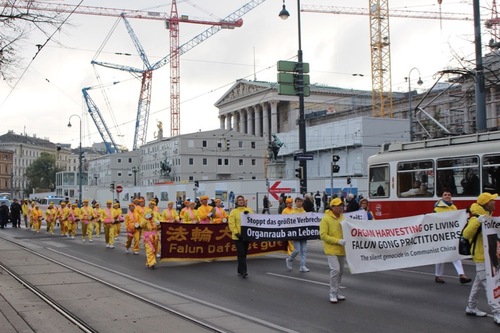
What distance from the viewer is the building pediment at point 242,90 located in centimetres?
12150

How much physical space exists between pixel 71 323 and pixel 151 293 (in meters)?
2.71

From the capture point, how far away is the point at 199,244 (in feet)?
52.3

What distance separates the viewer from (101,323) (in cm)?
830

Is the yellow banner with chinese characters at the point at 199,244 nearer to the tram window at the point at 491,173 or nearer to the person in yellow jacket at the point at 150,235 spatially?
the person in yellow jacket at the point at 150,235

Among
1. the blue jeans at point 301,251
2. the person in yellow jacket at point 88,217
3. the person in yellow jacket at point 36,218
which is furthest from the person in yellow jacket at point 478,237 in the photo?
the person in yellow jacket at point 36,218

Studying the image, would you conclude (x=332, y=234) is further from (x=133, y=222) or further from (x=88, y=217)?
(x=88, y=217)

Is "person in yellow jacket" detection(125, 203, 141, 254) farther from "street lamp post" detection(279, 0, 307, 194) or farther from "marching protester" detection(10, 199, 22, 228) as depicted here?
"marching protester" detection(10, 199, 22, 228)

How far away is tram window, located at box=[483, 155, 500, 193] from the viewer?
14938 mm

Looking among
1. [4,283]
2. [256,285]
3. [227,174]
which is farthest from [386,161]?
[227,174]

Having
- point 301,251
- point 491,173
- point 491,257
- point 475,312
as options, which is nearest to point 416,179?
point 491,173

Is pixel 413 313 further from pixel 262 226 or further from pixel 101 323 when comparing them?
pixel 262 226

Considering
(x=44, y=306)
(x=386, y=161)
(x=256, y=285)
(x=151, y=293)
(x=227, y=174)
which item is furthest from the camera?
(x=227, y=174)

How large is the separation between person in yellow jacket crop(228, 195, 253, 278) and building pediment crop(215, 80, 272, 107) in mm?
103771

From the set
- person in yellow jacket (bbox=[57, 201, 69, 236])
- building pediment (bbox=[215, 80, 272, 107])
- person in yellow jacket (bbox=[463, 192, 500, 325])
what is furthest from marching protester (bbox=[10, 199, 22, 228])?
building pediment (bbox=[215, 80, 272, 107])
